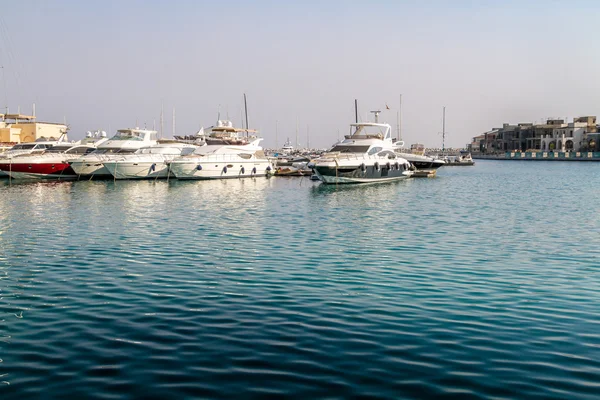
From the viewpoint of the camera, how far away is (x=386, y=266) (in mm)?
16688

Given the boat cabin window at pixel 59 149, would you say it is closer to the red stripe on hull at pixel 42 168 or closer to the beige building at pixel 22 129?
the red stripe on hull at pixel 42 168

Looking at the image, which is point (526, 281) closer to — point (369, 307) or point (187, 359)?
point (369, 307)

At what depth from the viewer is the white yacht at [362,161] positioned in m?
50.8

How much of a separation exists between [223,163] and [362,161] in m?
14.5

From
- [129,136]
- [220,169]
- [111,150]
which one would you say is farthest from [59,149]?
[220,169]

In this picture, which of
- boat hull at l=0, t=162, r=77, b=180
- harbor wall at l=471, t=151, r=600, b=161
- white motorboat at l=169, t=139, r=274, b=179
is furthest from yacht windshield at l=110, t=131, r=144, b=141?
harbor wall at l=471, t=151, r=600, b=161

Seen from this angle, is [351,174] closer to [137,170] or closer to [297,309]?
[137,170]

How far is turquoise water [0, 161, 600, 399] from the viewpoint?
833 centimetres

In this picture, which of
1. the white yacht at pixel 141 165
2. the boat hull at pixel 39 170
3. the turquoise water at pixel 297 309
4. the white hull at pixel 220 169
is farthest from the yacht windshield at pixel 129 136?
the turquoise water at pixel 297 309

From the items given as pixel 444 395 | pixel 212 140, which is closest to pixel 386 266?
pixel 444 395

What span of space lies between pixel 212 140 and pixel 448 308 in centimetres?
5122

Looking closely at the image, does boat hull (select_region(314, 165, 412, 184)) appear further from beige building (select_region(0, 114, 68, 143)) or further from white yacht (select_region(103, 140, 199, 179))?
beige building (select_region(0, 114, 68, 143))

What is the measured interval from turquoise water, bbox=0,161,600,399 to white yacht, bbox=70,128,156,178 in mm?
30898

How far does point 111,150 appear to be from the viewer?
5925 cm
